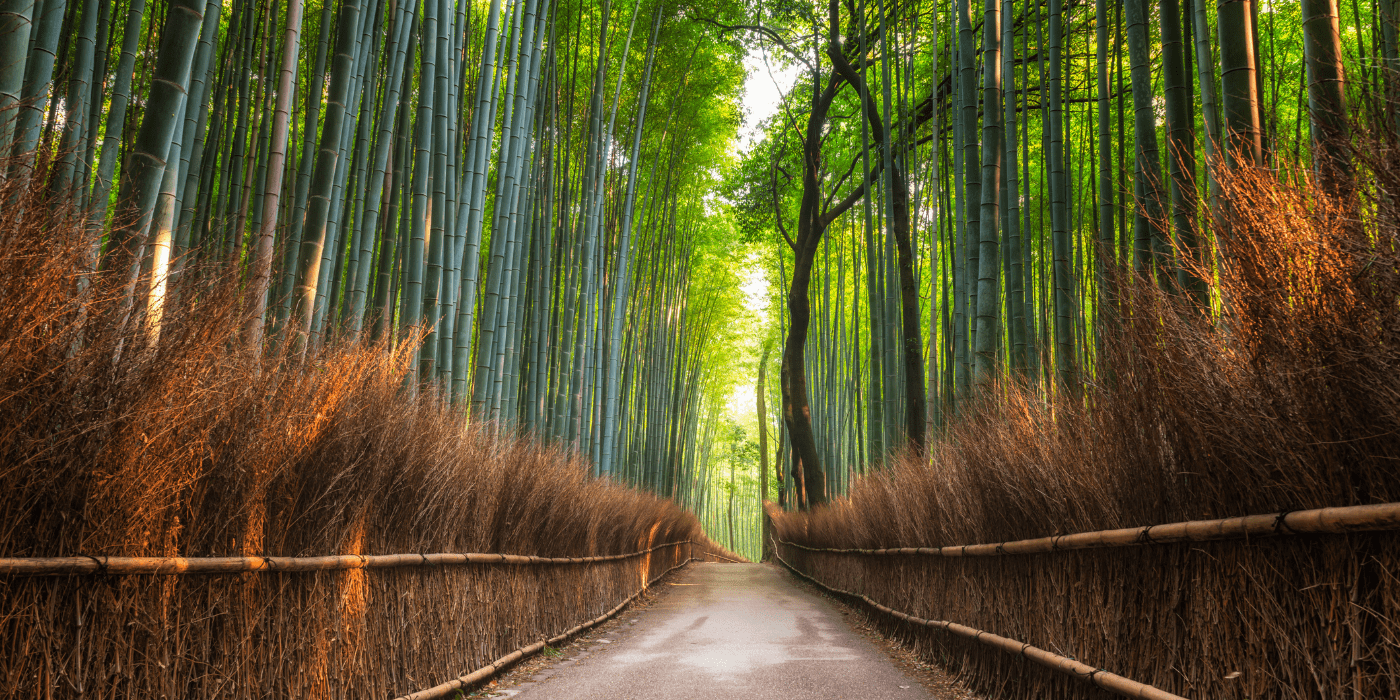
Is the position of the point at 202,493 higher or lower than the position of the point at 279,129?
lower

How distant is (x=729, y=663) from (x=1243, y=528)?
2915 millimetres

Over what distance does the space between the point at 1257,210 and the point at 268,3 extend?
20.5ft

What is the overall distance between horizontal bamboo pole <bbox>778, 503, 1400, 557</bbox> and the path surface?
1.20 metres

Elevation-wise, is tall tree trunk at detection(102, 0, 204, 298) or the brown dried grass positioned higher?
tall tree trunk at detection(102, 0, 204, 298)

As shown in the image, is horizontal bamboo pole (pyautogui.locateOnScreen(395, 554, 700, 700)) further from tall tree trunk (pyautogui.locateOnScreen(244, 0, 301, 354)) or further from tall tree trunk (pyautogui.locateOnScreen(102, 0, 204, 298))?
tall tree trunk (pyautogui.locateOnScreen(102, 0, 204, 298))

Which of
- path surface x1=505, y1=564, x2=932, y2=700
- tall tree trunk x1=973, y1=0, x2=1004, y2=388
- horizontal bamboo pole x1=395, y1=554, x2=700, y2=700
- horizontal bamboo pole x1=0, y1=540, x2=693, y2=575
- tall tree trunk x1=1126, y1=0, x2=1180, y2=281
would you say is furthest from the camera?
tall tree trunk x1=973, y1=0, x2=1004, y2=388

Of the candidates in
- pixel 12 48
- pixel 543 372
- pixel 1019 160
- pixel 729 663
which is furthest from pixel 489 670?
pixel 1019 160

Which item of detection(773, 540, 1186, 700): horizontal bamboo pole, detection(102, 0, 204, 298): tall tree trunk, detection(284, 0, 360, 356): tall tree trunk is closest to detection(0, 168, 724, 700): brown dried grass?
detection(102, 0, 204, 298): tall tree trunk

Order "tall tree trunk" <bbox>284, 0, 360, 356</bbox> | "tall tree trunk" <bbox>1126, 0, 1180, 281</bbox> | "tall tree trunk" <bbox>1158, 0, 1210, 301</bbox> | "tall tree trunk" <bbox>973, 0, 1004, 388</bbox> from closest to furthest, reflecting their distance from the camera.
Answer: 1. "tall tree trunk" <bbox>1158, 0, 1210, 301</bbox>
2. "tall tree trunk" <bbox>1126, 0, 1180, 281</bbox>
3. "tall tree trunk" <bbox>284, 0, 360, 356</bbox>
4. "tall tree trunk" <bbox>973, 0, 1004, 388</bbox>

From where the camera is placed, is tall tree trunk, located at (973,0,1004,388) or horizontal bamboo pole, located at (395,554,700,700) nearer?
horizontal bamboo pole, located at (395,554,700,700)

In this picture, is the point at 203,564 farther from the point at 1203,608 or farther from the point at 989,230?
the point at 989,230

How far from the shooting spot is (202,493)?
2057 mm

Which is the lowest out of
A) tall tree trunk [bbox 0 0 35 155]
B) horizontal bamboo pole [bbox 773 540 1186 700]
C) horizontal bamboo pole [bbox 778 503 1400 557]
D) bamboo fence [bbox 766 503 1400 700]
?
horizontal bamboo pole [bbox 773 540 1186 700]

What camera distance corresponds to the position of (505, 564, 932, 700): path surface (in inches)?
140
